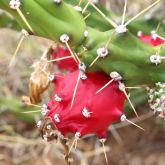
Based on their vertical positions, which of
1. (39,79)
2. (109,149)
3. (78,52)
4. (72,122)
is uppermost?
(109,149)

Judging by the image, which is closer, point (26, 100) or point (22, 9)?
point (22, 9)

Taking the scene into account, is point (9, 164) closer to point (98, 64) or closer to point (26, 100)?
point (26, 100)

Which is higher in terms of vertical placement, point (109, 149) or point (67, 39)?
point (109, 149)

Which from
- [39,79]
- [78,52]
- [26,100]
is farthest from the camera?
[26,100]

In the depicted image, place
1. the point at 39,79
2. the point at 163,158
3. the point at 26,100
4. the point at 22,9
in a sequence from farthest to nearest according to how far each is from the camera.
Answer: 1. the point at 163,158
2. the point at 26,100
3. the point at 39,79
4. the point at 22,9

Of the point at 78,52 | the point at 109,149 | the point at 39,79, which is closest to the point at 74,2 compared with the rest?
the point at 39,79

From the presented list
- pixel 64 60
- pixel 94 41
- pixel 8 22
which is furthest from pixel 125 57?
pixel 8 22

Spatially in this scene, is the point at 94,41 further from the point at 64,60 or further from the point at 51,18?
the point at 64,60
